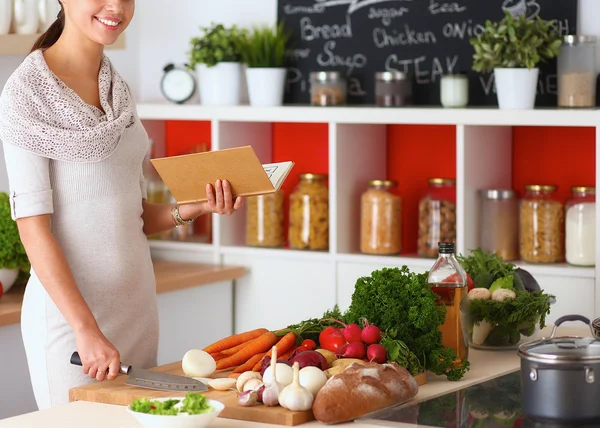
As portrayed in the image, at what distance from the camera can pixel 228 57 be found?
12.2ft

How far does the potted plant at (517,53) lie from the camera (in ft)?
10.5

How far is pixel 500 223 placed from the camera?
3.38m

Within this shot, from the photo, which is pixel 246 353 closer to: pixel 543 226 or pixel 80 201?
pixel 80 201

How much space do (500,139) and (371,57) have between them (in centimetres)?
54

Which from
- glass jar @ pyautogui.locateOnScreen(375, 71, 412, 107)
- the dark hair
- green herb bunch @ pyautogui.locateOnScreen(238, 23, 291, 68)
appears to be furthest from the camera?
green herb bunch @ pyautogui.locateOnScreen(238, 23, 291, 68)

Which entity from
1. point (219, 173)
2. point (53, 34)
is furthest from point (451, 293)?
point (53, 34)

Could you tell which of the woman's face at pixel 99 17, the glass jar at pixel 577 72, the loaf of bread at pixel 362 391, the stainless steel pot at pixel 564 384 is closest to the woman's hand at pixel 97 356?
the loaf of bread at pixel 362 391

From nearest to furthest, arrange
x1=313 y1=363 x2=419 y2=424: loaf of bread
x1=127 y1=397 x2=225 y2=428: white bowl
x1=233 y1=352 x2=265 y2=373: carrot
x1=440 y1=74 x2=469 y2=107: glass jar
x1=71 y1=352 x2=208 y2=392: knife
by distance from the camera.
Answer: x1=127 y1=397 x2=225 y2=428: white bowl
x1=313 y1=363 x2=419 y2=424: loaf of bread
x1=71 y1=352 x2=208 y2=392: knife
x1=233 y1=352 x2=265 y2=373: carrot
x1=440 y1=74 x2=469 y2=107: glass jar

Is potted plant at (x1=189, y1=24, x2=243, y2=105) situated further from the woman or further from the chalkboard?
the woman

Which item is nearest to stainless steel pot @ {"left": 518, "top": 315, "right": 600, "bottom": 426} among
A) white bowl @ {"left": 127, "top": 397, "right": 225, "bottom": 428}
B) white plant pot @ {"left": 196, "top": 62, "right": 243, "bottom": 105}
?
white bowl @ {"left": 127, "top": 397, "right": 225, "bottom": 428}

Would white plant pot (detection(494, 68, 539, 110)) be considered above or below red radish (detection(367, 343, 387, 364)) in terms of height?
above

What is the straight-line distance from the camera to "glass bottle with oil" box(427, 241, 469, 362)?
207 cm

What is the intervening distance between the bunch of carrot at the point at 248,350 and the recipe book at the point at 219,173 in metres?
0.29

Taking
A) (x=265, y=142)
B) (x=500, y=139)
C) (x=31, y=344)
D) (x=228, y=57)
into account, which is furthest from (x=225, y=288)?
(x=31, y=344)
